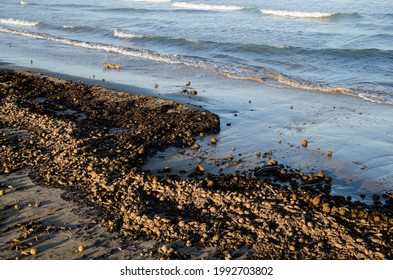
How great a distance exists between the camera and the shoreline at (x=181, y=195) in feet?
22.4

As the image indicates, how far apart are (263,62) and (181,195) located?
13805 millimetres

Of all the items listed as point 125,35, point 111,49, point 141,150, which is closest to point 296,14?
point 125,35

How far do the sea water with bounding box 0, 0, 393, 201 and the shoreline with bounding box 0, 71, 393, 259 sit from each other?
1340mm

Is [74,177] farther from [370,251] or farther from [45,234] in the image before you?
[370,251]

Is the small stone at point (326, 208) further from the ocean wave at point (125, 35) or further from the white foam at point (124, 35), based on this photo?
the white foam at point (124, 35)

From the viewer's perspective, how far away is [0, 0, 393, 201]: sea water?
36.7 feet

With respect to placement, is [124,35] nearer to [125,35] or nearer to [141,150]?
[125,35]

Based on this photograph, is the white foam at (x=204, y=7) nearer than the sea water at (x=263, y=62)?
No

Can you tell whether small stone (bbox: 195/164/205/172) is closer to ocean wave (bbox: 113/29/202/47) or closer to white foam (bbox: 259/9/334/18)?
ocean wave (bbox: 113/29/202/47)

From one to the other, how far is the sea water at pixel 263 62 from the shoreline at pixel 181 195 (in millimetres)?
1340

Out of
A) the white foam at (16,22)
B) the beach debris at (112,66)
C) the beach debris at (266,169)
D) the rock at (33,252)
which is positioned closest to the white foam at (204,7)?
the white foam at (16,22)

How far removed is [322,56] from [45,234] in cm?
1748

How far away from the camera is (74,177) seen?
8.88 metres

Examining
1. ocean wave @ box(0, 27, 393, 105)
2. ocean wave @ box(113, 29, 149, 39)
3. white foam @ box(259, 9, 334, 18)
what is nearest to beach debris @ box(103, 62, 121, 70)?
ocean wave @ box(0, 27, 393, 105)
